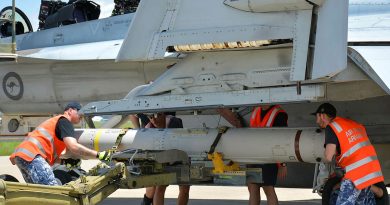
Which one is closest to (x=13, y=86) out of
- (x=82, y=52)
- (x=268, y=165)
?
(x=82, y=52)

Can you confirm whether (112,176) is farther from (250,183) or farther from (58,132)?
(250,183)

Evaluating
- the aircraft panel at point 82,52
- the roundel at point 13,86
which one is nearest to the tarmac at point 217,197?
the roundel at point 13,86

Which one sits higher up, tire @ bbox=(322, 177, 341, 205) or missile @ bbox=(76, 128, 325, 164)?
missile @ bbox=(76, 128, 325, 164)

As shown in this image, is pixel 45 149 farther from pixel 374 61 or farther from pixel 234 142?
pixel 374 61

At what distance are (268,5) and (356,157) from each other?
2.03 m

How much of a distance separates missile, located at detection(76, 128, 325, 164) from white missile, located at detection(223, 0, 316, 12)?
1448 mm

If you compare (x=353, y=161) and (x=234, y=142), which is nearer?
(x=353, y=161)

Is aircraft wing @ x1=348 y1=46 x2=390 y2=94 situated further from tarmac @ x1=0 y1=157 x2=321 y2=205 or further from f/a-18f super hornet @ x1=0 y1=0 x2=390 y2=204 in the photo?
tarmac @ x1=0 y1=157 x2=321 y2=205

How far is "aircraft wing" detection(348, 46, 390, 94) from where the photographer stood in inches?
300

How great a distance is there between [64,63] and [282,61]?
193 inches

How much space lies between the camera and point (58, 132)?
848 cm

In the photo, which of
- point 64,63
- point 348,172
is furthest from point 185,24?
point 64,63

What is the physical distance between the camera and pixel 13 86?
12898mm

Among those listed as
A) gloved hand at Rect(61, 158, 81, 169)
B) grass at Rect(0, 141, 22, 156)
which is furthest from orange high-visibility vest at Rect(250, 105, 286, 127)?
→ grass at Rect(0, 141, 22, 156)
